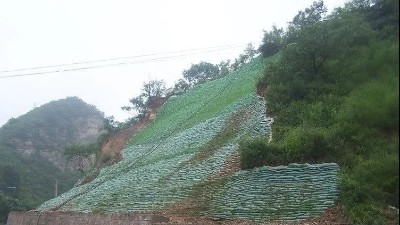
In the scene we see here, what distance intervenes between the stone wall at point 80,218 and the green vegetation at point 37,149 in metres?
17.3

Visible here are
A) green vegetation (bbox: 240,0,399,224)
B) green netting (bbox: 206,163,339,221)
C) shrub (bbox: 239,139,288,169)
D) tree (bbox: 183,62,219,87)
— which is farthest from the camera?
tree (bbox: 183,62,219,87)

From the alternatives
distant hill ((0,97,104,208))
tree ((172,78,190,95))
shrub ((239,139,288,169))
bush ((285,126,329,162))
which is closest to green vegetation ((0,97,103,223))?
distant hill ((0,97,104,208))

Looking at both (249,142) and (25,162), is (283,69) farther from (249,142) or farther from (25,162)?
(25,162)

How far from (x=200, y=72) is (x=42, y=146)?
23362 mm

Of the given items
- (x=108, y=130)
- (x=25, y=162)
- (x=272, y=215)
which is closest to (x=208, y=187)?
(x=272, y=215)

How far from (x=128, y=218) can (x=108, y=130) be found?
18.9 meters

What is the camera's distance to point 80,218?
13.6 meters

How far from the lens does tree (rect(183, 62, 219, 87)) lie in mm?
38250

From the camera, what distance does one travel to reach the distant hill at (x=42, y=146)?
39.5m

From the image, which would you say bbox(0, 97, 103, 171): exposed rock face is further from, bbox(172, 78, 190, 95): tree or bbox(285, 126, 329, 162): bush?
bbox(285, 126, 329, 162): bush

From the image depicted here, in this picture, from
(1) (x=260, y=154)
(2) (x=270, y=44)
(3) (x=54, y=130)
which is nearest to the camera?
(1) (x=260, y=154)

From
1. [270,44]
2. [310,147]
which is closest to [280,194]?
[310,147]

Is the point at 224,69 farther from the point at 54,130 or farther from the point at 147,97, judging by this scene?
the point at 54,130

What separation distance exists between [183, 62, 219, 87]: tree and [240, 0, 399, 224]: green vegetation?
1725cm
